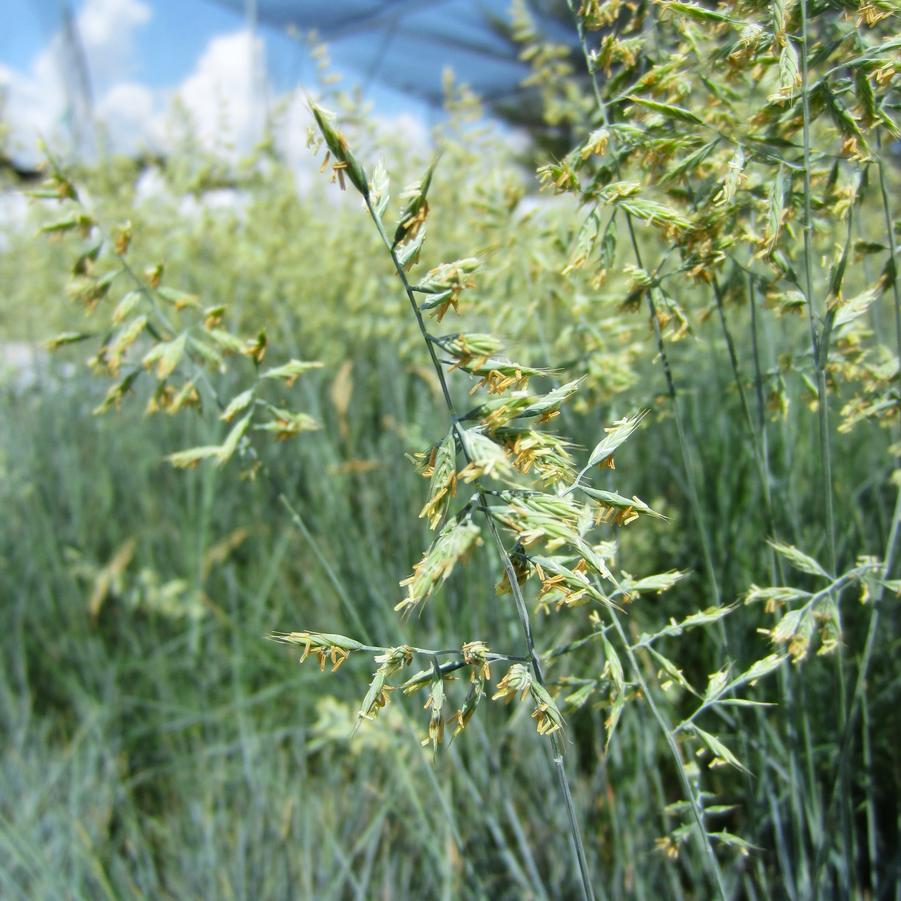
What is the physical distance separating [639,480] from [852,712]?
4.34 ft

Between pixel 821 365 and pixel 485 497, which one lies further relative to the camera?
pixel 821 365

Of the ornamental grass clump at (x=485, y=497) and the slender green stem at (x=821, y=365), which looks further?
the slender green stem at (x=821, y=365)

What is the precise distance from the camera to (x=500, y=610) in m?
1.96

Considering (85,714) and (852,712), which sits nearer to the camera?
(852,712)

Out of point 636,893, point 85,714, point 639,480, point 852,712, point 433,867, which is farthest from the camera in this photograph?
point 85,714

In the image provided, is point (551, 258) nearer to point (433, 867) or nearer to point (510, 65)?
point (433, 867)

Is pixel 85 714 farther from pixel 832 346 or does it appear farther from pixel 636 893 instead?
pixel 832 346

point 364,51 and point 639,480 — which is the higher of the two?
point 364,51

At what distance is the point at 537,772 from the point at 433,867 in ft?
0.93

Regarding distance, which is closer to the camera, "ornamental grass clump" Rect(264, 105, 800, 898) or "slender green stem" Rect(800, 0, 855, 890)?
"ornamental grass clump" Rect(264, 105, 800, 898)

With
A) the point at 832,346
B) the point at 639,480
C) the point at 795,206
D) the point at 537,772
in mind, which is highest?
the point at 795,206

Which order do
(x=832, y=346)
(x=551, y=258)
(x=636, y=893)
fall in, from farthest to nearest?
(x=551, y=258) < (x=636, y=893) < (x=832, y=346)

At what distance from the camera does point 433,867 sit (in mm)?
1736

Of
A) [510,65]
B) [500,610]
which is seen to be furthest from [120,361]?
[510,65]
